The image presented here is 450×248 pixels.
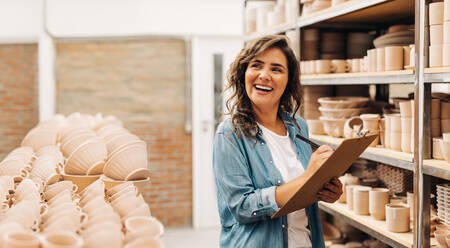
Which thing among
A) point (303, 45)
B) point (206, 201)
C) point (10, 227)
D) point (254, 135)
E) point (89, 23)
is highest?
point (89, 23)

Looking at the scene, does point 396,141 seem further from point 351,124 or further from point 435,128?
point 351,124

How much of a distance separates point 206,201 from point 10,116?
247 centimetres

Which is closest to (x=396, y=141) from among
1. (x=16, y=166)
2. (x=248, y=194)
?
(x=248, y=194)

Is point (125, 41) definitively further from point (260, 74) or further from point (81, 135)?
point (260, 74)

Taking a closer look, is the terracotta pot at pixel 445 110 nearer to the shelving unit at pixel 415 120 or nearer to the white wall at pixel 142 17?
the shelving unit at pixel 415 120

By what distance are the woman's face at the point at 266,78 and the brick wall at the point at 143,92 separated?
3596 millimetres

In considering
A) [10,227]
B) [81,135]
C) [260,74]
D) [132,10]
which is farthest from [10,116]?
[10,227]

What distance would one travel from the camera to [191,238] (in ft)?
16.8

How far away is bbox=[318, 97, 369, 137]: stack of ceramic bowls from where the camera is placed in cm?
284

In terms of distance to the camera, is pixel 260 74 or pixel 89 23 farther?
pixel 89 23

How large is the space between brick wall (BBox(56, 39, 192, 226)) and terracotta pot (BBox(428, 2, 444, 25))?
12.1 ft

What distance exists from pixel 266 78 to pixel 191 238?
3.68m

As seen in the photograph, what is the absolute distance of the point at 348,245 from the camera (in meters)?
2.99

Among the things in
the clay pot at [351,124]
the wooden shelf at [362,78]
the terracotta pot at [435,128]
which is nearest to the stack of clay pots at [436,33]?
the wooden shelf at [362,78]
